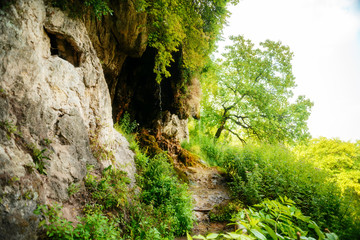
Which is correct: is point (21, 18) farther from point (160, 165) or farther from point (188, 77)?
point (188, 77)

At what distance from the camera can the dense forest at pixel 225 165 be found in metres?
2.17

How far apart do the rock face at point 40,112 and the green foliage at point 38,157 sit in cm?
1

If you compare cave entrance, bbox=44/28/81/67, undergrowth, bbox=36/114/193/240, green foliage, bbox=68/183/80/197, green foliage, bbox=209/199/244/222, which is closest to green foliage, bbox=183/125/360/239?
green foliage, bbox=209/199/244/222

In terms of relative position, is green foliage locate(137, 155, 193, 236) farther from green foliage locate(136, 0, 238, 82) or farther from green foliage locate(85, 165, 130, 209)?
green foliage locate(136, 0, 238, 82)

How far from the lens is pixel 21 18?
8.48 ft

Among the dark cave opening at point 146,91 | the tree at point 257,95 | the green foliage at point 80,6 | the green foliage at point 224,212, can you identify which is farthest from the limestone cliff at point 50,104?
the tree at point 257,95

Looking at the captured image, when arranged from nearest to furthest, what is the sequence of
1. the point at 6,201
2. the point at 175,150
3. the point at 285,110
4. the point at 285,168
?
the point at 6,201, the point at 285,168, the point at 175,150, the point at 285,110

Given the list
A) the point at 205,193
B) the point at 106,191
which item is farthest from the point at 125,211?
the point at 205,193

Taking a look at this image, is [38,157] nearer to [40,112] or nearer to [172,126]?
[40,112]

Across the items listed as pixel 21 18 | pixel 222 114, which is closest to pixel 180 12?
pixel 21 18

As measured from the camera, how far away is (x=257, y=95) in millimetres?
11695

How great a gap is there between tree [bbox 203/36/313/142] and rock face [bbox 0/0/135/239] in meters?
7.73

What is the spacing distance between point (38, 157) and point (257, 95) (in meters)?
12.0

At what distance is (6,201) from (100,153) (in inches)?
80.1
